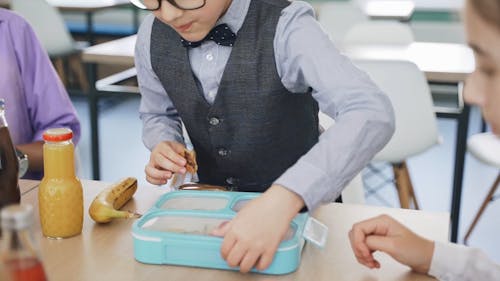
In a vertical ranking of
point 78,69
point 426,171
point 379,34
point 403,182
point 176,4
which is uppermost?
point 176,4

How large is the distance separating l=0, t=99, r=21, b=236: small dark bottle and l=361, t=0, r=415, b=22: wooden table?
391 centimetres

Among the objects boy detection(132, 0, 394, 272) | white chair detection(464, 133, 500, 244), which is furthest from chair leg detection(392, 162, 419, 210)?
boy detection(132, 0, 394, 272)

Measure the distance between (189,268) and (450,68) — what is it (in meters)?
2.16

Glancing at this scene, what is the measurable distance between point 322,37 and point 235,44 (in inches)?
8.6

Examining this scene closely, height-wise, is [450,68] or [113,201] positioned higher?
[113,201]

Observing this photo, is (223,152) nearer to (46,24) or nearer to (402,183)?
(402,183)

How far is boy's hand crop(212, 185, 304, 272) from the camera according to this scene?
0.99 metres

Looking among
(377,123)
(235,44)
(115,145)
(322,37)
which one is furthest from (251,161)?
(115,145)

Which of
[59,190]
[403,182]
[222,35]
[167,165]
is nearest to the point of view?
[59,190]

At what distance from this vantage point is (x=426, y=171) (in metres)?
3.98

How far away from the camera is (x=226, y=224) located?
3.39ft

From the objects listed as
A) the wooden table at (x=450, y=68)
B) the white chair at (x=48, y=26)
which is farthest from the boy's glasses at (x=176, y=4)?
the white chair at (x=48, y=26)

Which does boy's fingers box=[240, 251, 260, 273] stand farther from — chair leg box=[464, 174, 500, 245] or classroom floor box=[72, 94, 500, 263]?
chair leg box=[464, 174, 500, 245]

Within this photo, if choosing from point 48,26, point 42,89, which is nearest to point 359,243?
point 42,89
